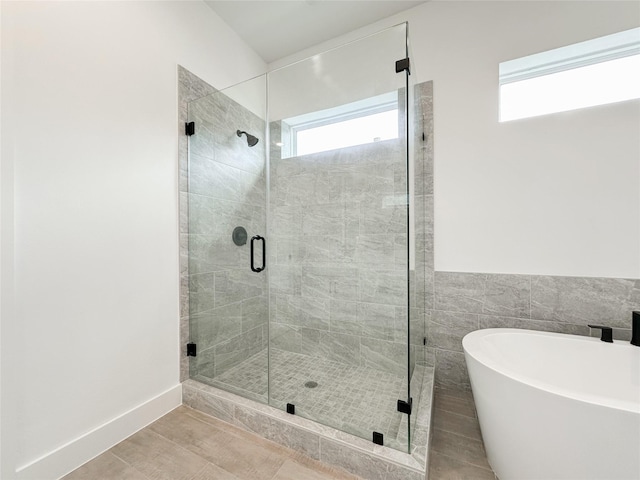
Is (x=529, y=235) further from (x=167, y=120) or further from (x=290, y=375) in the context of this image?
(x=167, y=120)

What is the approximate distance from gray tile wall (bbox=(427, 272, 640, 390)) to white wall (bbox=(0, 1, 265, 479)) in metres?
1.95

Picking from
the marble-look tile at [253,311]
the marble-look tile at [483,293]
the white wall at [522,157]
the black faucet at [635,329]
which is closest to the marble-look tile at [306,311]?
the marble-look tile at [253,311]

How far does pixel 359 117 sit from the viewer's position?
1876 millimetres

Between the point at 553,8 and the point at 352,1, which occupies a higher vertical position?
the point at 352,1

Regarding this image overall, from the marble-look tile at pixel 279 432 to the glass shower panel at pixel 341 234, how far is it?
113 millimetres

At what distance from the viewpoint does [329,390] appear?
70.1 inches

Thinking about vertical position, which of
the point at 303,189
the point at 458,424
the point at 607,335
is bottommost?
the point at 458,424

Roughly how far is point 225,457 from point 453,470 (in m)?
1.14

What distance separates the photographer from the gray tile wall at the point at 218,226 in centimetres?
195

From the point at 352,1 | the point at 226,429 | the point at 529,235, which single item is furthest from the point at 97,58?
the point at 529,235

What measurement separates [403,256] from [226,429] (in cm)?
149

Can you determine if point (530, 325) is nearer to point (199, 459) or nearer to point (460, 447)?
point (460, 447)

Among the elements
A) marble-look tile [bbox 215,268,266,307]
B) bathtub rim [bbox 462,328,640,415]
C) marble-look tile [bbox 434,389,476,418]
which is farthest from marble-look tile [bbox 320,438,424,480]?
marble-look tile [bbox 215,268,266,307]

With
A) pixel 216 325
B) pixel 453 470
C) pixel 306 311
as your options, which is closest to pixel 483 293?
pixel 453 470
